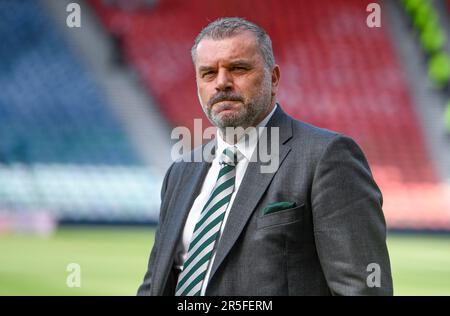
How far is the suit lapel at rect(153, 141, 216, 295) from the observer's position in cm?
189

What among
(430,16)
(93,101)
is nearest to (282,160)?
(93,101)

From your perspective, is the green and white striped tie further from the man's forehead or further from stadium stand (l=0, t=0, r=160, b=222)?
stadium stand (l=0, t=0, r=160, b=222)

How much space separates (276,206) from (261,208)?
50 millimetres

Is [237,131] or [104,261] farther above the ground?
[104,261]

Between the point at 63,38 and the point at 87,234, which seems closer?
the point at 87,234

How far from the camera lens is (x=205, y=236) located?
183 cm

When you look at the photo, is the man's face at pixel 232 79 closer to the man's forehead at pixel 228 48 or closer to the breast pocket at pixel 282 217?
the man's forehead at pixel 228 48

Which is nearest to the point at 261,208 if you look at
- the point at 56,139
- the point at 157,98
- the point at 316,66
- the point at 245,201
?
the point at 245,201

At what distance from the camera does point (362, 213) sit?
5.68 feet

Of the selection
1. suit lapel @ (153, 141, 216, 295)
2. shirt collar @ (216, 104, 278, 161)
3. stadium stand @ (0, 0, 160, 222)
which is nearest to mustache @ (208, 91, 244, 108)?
shirt collar @ (216, 104, 278, 161)

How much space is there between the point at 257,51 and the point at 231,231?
47 cm

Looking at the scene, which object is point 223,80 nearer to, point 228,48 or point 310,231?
point 228,48

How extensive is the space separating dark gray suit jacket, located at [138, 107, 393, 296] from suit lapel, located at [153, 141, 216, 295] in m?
0.17

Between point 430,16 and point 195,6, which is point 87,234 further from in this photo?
point 430,16
